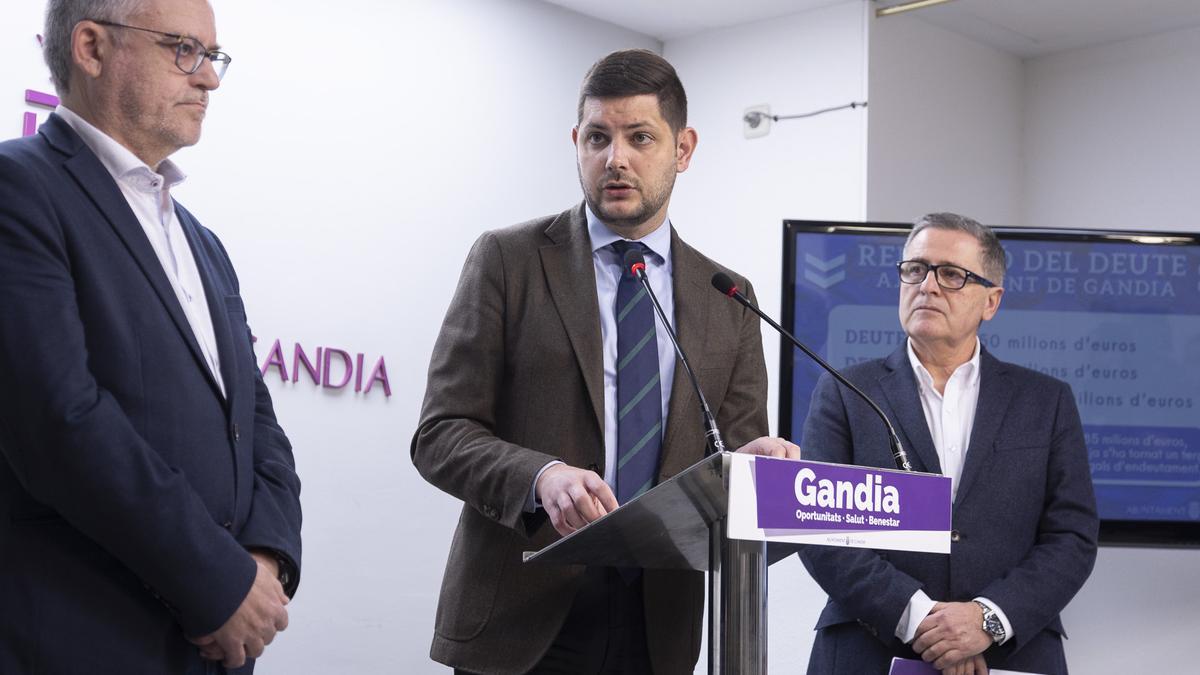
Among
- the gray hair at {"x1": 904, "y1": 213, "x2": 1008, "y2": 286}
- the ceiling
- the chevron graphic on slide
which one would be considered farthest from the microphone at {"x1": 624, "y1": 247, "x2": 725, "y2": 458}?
the ceiling

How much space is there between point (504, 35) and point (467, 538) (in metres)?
3.57

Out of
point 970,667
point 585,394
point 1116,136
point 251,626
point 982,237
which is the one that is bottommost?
point 970,667

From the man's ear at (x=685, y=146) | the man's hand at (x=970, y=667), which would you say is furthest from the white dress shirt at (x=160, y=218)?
the man's hand at (x=970, y=667)

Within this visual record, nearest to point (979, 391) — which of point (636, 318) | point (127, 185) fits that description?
point (636, 318)

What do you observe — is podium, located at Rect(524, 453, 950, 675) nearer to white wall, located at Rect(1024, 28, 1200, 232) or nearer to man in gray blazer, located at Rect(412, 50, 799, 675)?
man in gray blazer, located at Rect(412, 50, 799, 675)

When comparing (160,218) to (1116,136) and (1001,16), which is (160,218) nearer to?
(1001,16)

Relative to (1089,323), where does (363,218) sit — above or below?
above

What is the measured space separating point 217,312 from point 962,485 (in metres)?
1.66

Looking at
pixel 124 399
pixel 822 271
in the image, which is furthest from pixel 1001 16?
pixel 124 399

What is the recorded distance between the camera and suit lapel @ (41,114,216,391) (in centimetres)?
179

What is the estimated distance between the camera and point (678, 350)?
1938mm

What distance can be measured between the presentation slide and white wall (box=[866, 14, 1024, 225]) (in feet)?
3.52

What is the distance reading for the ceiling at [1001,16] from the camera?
5.35 metres

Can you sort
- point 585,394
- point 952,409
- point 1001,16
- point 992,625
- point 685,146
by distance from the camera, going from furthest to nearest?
point 1001,16 < point 952,409 < point 992,625 < point 685,146 < point 585,394
